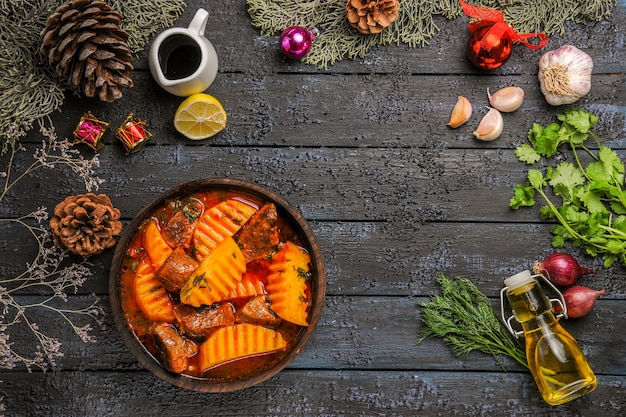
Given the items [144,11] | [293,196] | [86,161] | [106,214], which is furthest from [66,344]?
[144,11]

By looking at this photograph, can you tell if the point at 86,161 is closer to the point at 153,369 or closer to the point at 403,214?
the point at 153,369

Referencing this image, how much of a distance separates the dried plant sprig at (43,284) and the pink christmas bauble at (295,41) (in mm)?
628

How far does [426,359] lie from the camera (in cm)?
179

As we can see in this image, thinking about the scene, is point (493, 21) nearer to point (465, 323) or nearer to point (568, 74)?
point (568, 74)

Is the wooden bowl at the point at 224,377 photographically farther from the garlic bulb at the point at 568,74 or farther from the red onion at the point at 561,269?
the garlic bulb at the point at 568,74

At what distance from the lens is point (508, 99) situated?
1.79 m

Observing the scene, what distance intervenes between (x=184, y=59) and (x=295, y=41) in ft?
1.03

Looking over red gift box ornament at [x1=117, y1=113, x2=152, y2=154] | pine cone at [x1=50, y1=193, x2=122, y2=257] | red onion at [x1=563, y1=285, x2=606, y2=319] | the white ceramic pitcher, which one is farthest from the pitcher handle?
red onion at [x1=563, y1=285, x2=606, y2=319]

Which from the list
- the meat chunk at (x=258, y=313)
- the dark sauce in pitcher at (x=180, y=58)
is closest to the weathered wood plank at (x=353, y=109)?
the dark sauce in pitcher at (x=180, y=58)

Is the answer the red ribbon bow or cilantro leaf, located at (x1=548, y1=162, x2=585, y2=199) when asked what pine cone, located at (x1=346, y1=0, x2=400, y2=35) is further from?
cilantro leaf, located at (x1=548, y1=162, x2=585, y2=199)

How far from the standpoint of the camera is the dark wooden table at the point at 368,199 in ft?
5.82

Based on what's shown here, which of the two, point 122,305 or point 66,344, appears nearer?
point 122,305

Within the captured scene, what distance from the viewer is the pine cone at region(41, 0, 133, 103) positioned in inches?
61.9

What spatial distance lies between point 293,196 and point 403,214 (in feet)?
1.08
